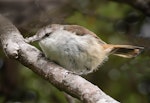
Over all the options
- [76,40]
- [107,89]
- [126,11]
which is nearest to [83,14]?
[126,11]

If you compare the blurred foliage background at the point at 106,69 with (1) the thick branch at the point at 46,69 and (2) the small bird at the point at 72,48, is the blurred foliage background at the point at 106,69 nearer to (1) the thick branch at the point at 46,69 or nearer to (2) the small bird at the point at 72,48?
(2) the small bird at the point at 72,48

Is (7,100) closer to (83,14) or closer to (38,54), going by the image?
(83,14)

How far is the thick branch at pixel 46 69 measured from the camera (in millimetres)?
1946

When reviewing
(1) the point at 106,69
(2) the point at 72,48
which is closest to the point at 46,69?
(2) the point at 72,48

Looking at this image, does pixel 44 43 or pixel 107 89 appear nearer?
pixel 44 43

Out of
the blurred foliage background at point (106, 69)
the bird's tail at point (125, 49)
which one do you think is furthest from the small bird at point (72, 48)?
the blurred foliage background at point (106, 69)

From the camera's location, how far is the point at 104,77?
4133 millimetres

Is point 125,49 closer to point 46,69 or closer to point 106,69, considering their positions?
point 46,69

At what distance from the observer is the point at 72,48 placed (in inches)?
105

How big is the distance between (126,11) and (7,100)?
4.52 feet

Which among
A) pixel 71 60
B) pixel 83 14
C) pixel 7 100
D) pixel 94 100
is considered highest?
pixel 94 100

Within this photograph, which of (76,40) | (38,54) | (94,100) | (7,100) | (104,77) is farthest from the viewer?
(104,77)

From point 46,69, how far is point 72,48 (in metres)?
0.33

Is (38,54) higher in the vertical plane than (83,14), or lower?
higher
